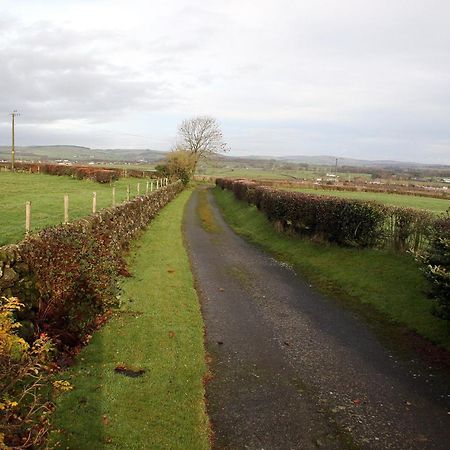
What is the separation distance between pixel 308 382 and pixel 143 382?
3.21 m

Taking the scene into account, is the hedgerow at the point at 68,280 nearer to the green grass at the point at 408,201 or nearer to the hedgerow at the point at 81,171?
the green grass at the point at 408,201

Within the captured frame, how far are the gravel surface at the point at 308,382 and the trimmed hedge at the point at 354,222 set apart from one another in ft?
14.7

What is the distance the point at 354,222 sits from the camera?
17359 mm

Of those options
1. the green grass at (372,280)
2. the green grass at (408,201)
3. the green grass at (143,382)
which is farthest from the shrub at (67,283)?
the green grass at (408,201)

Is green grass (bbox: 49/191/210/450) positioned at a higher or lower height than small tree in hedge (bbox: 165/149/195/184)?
lower

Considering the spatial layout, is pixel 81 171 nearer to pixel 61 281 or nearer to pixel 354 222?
pixel 354 222

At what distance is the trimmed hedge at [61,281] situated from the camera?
7.71 m

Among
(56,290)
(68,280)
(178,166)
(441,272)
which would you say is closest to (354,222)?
(441,272)

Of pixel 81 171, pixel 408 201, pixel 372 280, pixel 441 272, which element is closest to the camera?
pixel 441 272

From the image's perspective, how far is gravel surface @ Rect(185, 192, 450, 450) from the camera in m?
6.53

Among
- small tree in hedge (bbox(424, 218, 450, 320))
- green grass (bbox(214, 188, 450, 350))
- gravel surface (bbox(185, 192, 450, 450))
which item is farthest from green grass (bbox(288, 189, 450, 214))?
gravel surface (bbox(185, 192, 450, 450))

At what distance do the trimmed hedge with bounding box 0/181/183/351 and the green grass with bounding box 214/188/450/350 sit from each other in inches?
293

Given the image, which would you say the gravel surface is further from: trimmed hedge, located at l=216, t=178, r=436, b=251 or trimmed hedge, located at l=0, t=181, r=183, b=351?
trimmed hedge, located at l=216, t=178, r=436, b=251

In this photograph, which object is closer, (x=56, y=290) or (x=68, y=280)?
(x=56, y=290)
